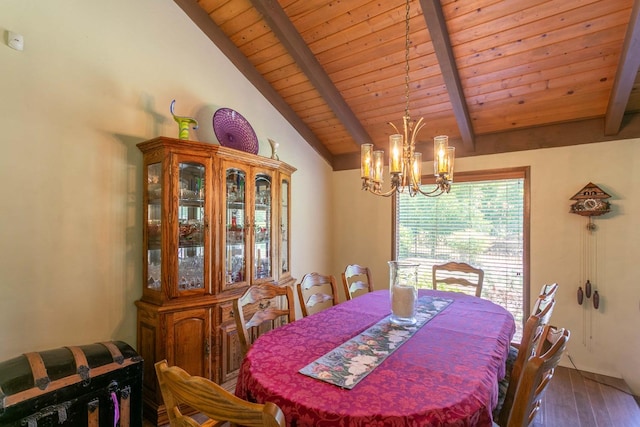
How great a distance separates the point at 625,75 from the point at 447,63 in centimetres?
123

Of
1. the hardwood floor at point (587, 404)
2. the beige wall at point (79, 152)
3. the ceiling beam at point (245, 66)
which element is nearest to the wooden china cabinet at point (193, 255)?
the beige wall at point (79, 152)

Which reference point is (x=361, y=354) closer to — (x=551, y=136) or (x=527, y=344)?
(x=527, y=344)

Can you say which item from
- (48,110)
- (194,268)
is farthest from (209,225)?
(48,110)

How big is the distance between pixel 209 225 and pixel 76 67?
1.36 metres

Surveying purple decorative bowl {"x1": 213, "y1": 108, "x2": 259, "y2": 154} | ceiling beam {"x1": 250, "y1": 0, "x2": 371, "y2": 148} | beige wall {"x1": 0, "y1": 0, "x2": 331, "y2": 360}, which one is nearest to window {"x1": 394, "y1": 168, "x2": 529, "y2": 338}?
ceiling beam {"x1": 250, "y1": 0, "x2": 371, "y2": 148}

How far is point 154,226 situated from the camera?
2246 mm

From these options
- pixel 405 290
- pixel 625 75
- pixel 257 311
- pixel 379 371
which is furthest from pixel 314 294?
pixel 625 75

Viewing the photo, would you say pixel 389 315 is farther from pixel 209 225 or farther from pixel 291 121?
pixel 291 121

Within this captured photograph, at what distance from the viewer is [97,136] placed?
2.13 metres

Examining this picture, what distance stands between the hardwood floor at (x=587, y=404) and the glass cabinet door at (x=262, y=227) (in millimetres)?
960

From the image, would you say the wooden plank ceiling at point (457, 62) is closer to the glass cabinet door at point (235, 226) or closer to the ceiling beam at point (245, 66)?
the ceiling beam at point (245, 66)

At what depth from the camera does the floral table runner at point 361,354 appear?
3.88 ft

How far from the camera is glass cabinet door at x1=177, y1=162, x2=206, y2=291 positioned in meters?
2.22

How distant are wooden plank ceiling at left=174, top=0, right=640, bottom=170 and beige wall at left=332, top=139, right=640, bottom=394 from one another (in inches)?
7.4
